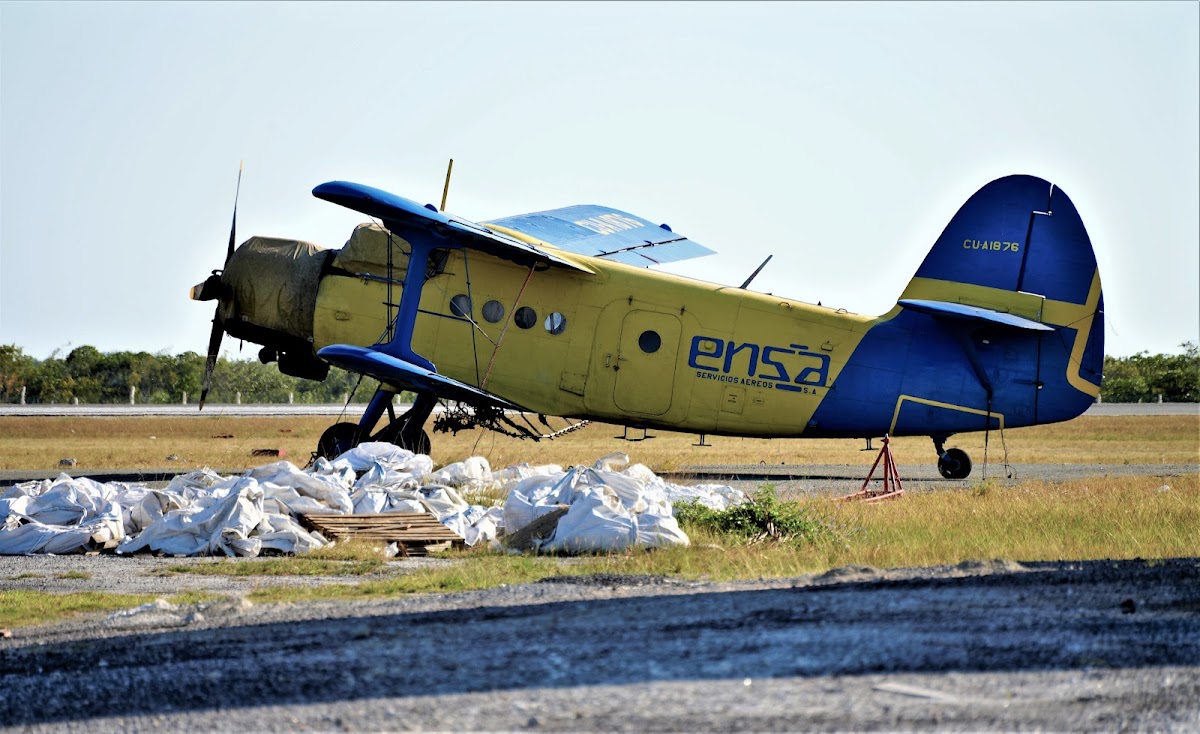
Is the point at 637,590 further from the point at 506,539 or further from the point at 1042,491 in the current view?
the point at 1042,491

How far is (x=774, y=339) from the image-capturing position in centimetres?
1953

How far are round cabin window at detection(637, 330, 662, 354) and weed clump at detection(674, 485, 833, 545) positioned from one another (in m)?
5.40

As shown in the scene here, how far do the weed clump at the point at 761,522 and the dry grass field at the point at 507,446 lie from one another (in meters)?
10.1

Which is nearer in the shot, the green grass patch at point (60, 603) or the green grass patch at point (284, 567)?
the green grass patch at point (60, 603)

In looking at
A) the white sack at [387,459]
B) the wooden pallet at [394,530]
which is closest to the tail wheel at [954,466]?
the white sack at [387,459]

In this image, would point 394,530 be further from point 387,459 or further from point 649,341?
point 649,341

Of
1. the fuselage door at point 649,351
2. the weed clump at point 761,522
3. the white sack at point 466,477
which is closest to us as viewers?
the weed clump at point 761,522

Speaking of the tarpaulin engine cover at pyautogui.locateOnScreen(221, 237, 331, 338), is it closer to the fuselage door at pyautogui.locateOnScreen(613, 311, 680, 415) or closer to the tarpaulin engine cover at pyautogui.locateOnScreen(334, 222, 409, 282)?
the tarpaulin engine cover at pyautogui.locateOnScreen(334, 222, 409, 282)

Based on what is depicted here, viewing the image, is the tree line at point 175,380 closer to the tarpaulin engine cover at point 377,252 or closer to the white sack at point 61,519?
the tarpaulin engine cover at point 377,252

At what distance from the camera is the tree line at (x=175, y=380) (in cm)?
7519

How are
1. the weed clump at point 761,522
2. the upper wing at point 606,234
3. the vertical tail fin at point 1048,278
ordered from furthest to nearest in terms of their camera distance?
1. the upper wing at point 606,234
2. the vertical tail fin at point 1048,278
3. the weed clump at point 761,522

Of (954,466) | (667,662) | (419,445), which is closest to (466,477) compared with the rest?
(419,445)

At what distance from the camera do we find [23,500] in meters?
15.0

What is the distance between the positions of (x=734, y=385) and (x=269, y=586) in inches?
378
